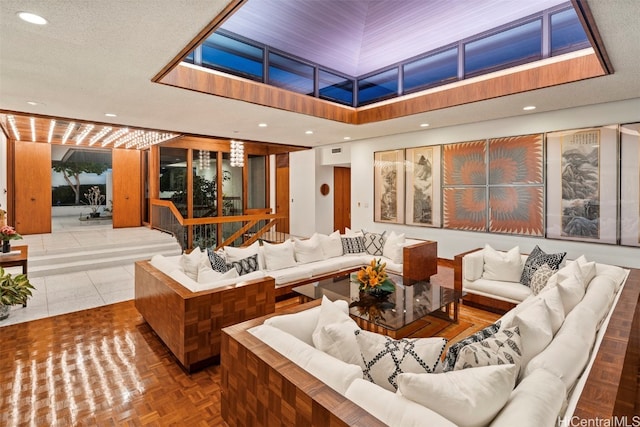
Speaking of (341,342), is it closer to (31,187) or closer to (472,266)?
(472,266)

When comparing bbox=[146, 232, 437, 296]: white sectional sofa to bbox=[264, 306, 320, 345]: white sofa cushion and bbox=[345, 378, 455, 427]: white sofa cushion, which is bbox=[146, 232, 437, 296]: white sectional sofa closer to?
bbox=[264, 306, 320, 345]: white sofa cushion

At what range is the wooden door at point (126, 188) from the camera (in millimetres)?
9750

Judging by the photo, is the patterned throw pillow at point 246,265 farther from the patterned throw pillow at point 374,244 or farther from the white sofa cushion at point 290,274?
the patterned throw pillow at point 374,244

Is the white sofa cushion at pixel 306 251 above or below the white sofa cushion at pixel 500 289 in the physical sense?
above

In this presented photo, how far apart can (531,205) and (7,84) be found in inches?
277

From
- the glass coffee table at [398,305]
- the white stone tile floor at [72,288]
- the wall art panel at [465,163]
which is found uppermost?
the wall art panel at [465,163]

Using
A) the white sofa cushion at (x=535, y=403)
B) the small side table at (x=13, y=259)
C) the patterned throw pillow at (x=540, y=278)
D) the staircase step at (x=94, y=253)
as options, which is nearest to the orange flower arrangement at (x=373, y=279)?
the patterned throw pillow at (x=540, y=278)

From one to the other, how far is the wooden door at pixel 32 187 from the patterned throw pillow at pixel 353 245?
26.5ft

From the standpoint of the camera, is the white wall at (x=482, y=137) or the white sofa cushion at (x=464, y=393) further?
the white wall at (x=482, y=137)

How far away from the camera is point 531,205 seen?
5.30m

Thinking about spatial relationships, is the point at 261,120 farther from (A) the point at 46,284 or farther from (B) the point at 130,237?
(B) the point at 130,237

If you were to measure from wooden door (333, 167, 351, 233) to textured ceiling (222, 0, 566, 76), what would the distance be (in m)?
3.96

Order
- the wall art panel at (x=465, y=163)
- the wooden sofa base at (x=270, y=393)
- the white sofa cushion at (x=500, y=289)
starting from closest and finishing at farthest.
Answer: the wooden sofa base at (x=270, y=393), the white sofa cushion at (x=500, y=289), the wall art panel at (x=465, y=163)

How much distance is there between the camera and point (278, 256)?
14.9 ft
